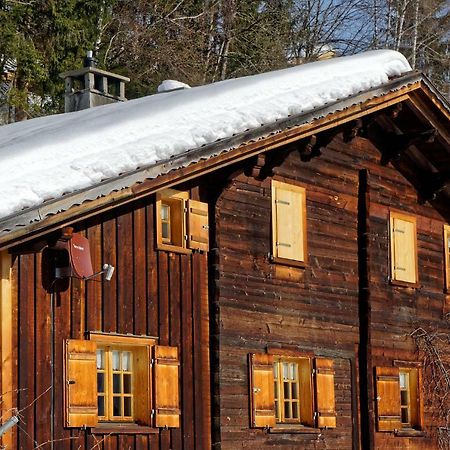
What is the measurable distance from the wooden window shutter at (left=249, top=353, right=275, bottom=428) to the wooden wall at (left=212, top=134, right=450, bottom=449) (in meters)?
0.08

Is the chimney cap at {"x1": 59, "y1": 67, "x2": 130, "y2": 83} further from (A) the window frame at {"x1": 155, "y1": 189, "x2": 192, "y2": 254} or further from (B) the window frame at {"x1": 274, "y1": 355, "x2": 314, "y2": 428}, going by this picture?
(B) the window frame at {"x1": 274, "y1": 355, "x2": 314, "y2": 428}

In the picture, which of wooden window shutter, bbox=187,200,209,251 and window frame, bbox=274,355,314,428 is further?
window frame, bbox=274,355,314,428

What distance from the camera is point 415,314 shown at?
1633 centimetres

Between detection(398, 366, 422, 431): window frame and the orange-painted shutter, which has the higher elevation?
the orange-painted shutter

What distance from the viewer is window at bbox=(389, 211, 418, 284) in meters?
16.1

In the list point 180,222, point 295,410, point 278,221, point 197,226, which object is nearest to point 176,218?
point 180,222

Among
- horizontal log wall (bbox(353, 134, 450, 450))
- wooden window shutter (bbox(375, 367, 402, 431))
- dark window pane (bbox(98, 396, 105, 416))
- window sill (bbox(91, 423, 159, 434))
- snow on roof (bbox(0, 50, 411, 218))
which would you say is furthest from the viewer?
horizontal log wall (bbox(353, 134, 450, 450))

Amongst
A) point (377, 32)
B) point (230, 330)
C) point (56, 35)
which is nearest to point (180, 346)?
point (230, 330)

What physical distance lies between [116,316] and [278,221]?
2.98 meters

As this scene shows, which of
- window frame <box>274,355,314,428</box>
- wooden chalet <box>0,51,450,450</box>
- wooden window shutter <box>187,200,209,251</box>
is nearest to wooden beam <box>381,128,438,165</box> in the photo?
wooden chalet <box>0,51,450,450</box>

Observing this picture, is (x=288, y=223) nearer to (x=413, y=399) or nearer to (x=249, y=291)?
(x=249, y=291)

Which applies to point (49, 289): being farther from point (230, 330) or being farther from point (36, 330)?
point (230, 330)

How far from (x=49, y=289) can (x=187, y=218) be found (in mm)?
2203

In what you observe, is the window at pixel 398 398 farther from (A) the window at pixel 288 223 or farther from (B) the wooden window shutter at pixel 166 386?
(B) the wooden window shutter at pixel 166 386
